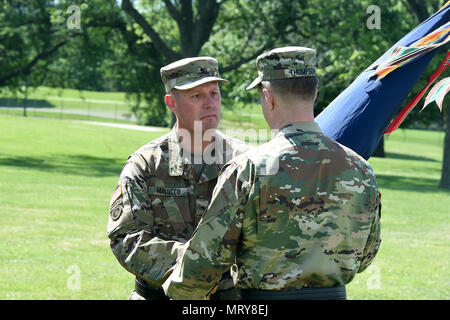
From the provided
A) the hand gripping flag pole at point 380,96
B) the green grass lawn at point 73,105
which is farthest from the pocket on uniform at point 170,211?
the green grass lawn at point 73,105

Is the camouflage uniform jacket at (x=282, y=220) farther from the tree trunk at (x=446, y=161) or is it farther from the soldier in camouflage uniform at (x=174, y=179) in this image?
the tree trunk at (x=446, y=161)

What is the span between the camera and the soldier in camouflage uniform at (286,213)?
9.32 feet

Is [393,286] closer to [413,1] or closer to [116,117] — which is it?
[413,1]

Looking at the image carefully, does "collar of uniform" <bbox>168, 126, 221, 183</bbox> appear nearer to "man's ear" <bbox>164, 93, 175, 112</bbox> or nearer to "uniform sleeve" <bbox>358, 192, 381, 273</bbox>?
"man's ear" <bbox>164, 93, 175, 112</bbox>

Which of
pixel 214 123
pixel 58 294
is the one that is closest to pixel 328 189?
pixel 214 123

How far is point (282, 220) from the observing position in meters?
2.87

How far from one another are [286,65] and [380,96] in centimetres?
129

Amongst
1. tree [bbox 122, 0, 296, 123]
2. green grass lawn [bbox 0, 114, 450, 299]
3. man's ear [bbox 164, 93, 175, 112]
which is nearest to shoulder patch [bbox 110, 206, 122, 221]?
man's ear [bbox 164, 93, 175, 112]

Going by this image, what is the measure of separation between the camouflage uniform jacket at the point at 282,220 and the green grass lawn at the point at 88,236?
17.7 ft

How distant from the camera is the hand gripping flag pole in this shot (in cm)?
400

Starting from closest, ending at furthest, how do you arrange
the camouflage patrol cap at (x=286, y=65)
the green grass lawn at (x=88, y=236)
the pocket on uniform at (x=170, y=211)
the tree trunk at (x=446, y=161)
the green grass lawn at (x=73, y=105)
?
1. the camouflage patrol cap at (x=286, y=65)
2. the pocket on uniform at (x=170, y=211)
3. the green grass lawn at (x=88, y=236)
4. the tree trunk at (x=446, y=161)
5. the green grass lawn at (x=73, y=105)

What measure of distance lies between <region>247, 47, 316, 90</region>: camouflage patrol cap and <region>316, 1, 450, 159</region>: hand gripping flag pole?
42.1 inches
